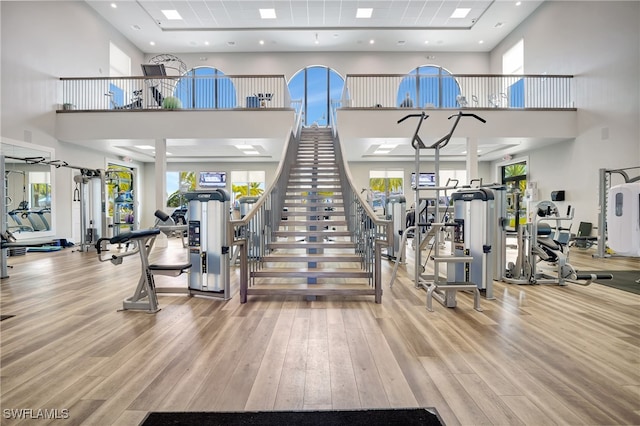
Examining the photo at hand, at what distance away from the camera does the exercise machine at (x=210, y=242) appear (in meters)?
3.93

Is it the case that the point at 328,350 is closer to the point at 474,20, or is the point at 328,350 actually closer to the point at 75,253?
the point at 75,253

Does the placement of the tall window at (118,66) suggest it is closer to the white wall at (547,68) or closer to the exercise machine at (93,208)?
the white wall at (547,68)

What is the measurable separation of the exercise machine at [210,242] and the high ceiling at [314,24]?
9409 millimetres

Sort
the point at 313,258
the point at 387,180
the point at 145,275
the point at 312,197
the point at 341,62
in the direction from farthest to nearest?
1. the point at 387,180
2. the point at 341,62
3. the point at 312,197
4. the point at 313,258
5. the point at 145,275

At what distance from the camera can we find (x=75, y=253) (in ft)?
26.1

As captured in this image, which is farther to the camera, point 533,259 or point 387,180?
point 387,180

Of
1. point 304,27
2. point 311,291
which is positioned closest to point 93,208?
point 311,291

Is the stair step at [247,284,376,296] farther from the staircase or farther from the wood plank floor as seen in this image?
the wood plank floor

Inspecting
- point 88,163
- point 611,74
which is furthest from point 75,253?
point 611,74

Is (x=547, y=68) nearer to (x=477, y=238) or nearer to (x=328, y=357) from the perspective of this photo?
(x=477, y=238)

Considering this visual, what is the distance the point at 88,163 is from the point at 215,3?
262 inches

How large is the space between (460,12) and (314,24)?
5075mm

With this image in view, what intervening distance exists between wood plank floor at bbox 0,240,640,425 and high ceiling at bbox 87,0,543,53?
10.4 metres

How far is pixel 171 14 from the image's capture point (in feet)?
36.3
